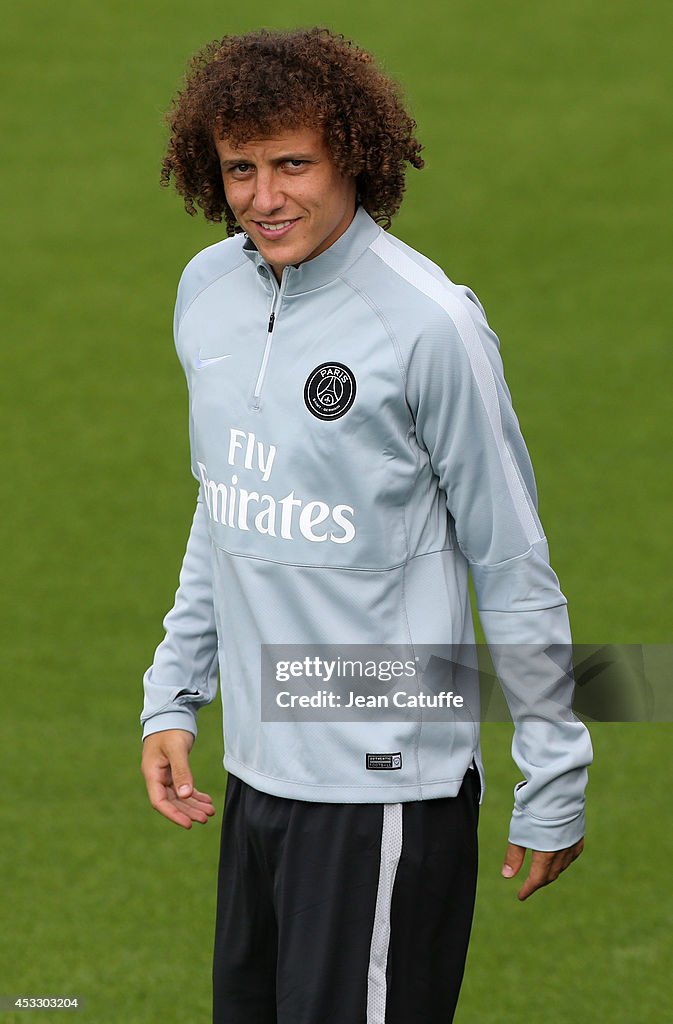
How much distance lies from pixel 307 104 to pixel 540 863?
110 cm

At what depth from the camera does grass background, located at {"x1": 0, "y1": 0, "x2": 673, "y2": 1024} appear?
164 inches

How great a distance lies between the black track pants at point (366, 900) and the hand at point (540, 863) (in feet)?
0.20

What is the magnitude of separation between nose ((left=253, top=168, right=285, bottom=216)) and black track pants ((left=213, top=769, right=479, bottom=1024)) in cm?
82

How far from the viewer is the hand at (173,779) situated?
253cm

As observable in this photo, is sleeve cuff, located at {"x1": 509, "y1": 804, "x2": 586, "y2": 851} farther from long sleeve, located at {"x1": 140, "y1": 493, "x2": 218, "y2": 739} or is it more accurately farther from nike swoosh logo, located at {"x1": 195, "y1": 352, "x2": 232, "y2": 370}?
nike swoosh logo, located at {"x1": 195, "y1": 352, "x2": 232, "y2": 370}

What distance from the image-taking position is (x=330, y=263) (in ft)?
7.64

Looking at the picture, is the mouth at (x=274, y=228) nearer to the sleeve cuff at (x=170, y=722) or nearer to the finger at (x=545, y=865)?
the sleeve cuff at (x=170, y=722)

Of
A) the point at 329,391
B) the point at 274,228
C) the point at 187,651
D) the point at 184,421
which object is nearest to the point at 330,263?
the point at 274,228

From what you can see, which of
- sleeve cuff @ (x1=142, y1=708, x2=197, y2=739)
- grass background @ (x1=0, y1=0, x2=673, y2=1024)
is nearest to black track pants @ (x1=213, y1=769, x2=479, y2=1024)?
sleeve cuff @ (x1=142, y1=708, x2=197, y2=739)

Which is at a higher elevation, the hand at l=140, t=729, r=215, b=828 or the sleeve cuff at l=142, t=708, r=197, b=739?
the sleeve cuff at l=142, t=708, r=197, b=739

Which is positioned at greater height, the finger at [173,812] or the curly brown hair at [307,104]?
the curly brown hair at [307,104]

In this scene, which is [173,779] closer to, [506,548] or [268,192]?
[506,548]

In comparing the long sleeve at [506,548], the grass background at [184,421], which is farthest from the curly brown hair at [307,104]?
the grass background at [184,421]

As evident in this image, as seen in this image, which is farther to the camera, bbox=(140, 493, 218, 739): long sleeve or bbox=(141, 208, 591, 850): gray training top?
bbox=(140, 493, 218, 739): long sleeve
